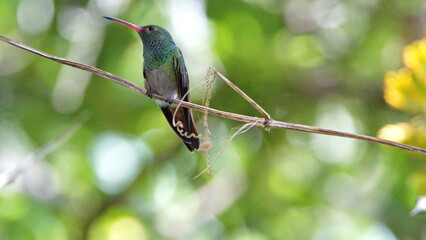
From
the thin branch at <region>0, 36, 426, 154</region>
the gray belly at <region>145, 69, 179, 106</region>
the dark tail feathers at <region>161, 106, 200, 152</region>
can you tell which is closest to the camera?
the thin branch at <region>0, 36, 426, 154</region>

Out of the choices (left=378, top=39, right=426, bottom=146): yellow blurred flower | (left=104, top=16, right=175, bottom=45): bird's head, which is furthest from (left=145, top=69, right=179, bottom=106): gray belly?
(left=378, top=39, right=426, bottom=146): yellow blurred flower

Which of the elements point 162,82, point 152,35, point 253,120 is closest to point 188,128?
point 162,82

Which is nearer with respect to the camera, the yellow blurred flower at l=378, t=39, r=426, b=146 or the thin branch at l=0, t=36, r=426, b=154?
the thin branch at l=0, t=36, r=426, b=154

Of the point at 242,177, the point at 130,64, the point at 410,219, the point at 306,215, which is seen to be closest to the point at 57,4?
the point at 130,64

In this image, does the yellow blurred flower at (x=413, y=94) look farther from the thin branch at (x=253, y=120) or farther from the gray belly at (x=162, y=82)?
the gray belly at (x=162, y=82)

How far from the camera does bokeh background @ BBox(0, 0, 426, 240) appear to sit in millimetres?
3936

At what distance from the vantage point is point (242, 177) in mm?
4242

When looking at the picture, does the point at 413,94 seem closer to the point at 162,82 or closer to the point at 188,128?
the point at 188,128

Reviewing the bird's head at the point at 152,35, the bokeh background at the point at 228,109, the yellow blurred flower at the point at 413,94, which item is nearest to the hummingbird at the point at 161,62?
the bird's head at the point at 152,35

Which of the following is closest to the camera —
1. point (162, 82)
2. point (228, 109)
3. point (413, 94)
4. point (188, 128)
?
point (413, 94)

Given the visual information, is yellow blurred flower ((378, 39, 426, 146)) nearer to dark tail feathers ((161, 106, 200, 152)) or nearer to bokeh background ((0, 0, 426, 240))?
dark tail feathers ((161, 106, 200, 152))

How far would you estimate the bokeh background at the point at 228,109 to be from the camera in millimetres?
3936

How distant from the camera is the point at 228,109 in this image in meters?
3.76

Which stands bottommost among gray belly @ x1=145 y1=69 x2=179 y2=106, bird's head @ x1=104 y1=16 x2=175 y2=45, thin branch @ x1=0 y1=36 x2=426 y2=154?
thin branch @ x1=0 y1=36 x2=426 y2=154
